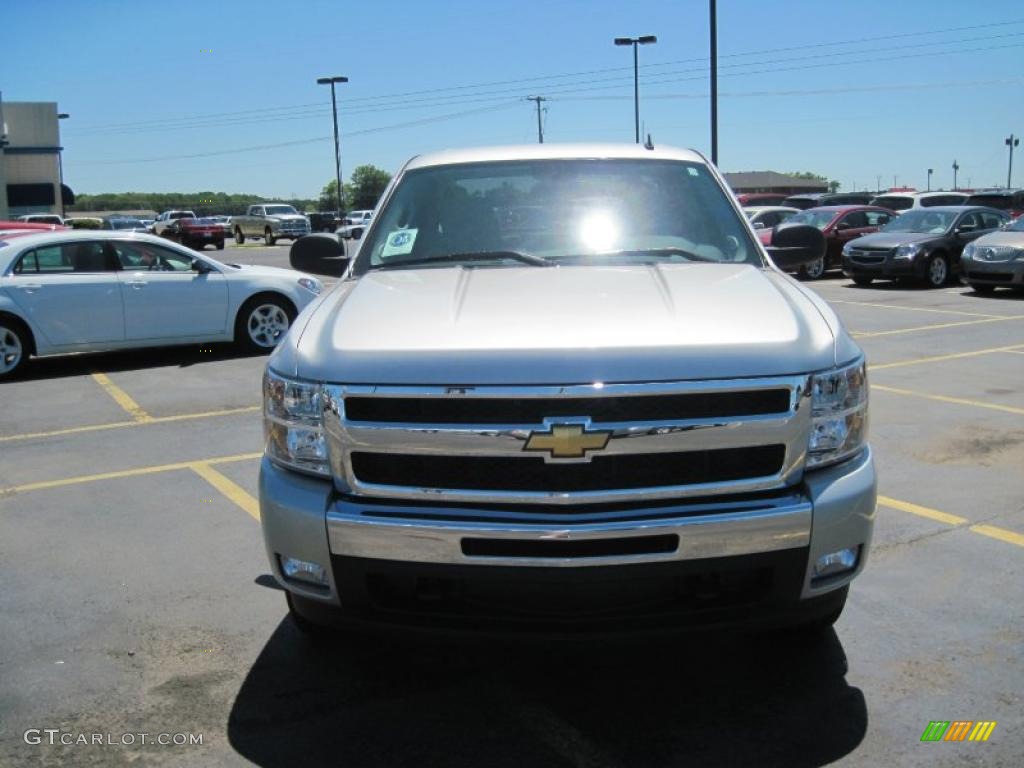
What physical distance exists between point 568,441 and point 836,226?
68.0ft

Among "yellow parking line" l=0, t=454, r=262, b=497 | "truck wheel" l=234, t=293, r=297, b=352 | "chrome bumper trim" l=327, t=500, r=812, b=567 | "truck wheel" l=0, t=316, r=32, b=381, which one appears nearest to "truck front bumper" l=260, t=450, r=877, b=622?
"chrome bumper trim" l=327, t=500, r=812, b=567

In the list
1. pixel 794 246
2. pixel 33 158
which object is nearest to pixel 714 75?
pixel 794 246

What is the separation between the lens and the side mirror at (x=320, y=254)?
5.04 meters

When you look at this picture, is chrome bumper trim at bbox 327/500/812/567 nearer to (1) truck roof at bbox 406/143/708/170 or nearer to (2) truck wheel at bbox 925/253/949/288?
(1) truck roof at bbox 406/143/708/170

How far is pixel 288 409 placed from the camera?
10.4ft

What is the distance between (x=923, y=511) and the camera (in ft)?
17.7

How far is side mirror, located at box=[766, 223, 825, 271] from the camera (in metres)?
5.01

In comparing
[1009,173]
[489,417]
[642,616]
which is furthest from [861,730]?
[1009,173]

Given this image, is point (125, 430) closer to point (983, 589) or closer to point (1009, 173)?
point (983, 589)

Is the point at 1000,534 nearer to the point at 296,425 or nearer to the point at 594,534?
the point at 594,534

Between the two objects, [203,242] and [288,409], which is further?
[203,242]

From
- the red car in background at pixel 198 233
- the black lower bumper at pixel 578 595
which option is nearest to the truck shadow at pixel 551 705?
the black lower bumper at pixel 578 595

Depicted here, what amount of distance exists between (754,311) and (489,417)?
39.0 inches

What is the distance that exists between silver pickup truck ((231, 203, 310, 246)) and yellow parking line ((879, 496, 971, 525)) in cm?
4626
